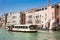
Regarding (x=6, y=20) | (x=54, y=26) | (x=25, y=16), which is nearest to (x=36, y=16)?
(x=25, y=16)

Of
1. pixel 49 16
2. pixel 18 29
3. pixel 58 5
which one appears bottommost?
pixel 18 29

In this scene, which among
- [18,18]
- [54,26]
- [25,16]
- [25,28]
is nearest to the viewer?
[25,28]

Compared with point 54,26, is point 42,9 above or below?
above

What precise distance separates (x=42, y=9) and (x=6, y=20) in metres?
29.5

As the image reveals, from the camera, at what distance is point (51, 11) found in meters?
47.6

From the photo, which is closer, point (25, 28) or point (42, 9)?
point (25, 28)

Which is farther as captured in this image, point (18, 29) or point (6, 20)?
point (6, 20)

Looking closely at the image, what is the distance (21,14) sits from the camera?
211 feet

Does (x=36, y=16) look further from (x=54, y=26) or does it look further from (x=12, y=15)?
(x=12, y=15)

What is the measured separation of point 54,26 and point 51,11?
522 centimetres

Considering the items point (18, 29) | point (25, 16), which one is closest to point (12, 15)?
→ point (25, 16)

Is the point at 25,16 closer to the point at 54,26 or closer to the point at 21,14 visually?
the point at 21,14

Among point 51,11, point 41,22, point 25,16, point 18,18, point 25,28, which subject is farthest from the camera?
point 18,18

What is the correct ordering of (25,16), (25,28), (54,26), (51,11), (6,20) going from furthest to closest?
(6,20) < (25,16) < (51,11) < (54,26) < (25,28)
